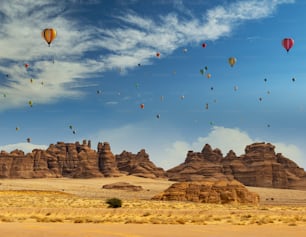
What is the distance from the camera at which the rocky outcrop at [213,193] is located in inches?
2163

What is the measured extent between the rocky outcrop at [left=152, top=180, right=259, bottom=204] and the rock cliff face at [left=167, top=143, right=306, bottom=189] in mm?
113253

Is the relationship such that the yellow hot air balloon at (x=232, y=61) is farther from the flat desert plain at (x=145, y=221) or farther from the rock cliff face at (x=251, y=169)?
the rock cliff face at (x=251, y=169)

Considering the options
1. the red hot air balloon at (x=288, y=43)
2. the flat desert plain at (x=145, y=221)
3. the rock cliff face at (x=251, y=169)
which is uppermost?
the red hot air balloon at (x=288, y=43)

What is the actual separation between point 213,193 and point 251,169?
426 ft

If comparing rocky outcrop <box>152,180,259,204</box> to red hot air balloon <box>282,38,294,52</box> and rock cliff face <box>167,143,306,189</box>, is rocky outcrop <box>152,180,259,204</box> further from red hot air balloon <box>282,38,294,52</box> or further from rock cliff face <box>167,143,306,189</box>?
rock cliff face <box>167,143,306,189</box>

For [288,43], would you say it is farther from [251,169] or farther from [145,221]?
[251,169]

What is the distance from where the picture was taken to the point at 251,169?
592ft

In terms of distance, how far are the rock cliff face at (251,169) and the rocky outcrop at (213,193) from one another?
113253 mm

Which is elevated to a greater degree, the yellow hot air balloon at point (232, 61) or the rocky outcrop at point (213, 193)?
the yellow hot air balloon at point (232, 61)

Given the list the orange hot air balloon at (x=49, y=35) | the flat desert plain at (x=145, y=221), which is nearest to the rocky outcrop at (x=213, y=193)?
the flat desert plain at (x=145, y=221)

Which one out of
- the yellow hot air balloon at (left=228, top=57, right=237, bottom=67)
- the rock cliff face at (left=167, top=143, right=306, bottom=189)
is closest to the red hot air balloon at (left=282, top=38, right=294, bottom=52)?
the yellow hot air balloon at (left=228, top=57, right=237, bottom=67)

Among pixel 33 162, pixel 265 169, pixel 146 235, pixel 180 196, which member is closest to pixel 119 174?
pixel 33 162

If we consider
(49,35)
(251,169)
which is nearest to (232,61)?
(49,35)

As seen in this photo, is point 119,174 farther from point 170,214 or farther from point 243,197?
point 170,214
